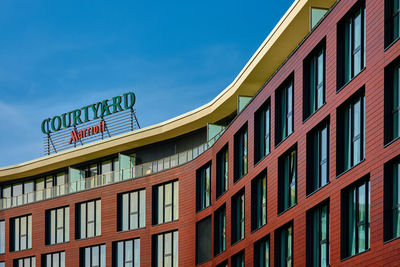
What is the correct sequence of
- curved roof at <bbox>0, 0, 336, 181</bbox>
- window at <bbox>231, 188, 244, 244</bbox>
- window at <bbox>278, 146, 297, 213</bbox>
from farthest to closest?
window at <bbox>231, 188, 244, 244</bbox>
curved roof at <bbox>0, 0, 336, 181</bbox>
window at <bbox>278, 146, 297, 213</bbox>

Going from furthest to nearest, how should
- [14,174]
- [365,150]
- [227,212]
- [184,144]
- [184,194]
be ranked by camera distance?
[14,174] < [184,144] < [184,194] < [227,212] < [365,150]

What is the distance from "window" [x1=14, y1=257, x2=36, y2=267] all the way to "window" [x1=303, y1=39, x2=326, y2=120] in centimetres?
3598

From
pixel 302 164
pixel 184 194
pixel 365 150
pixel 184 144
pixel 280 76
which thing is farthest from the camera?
pixel 184 144

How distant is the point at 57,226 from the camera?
232 ft

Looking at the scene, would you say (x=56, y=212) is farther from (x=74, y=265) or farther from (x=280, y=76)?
(x=280, y=76)

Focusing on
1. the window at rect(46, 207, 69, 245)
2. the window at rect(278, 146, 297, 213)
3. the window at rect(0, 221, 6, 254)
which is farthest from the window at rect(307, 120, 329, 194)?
the window at rect(0, 221, 6, 254)

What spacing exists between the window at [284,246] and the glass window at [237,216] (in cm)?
702

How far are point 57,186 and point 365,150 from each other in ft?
135

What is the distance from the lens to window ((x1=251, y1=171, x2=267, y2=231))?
1932 inches

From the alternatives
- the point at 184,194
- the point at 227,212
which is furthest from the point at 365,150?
the point at 184,194

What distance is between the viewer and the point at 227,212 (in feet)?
180

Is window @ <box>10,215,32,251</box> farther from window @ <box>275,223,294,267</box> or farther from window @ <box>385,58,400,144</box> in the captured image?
window @ <box>385,58,400,144</box>

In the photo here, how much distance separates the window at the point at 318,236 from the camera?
3941 centimetres

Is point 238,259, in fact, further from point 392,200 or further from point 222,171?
point 392,200
